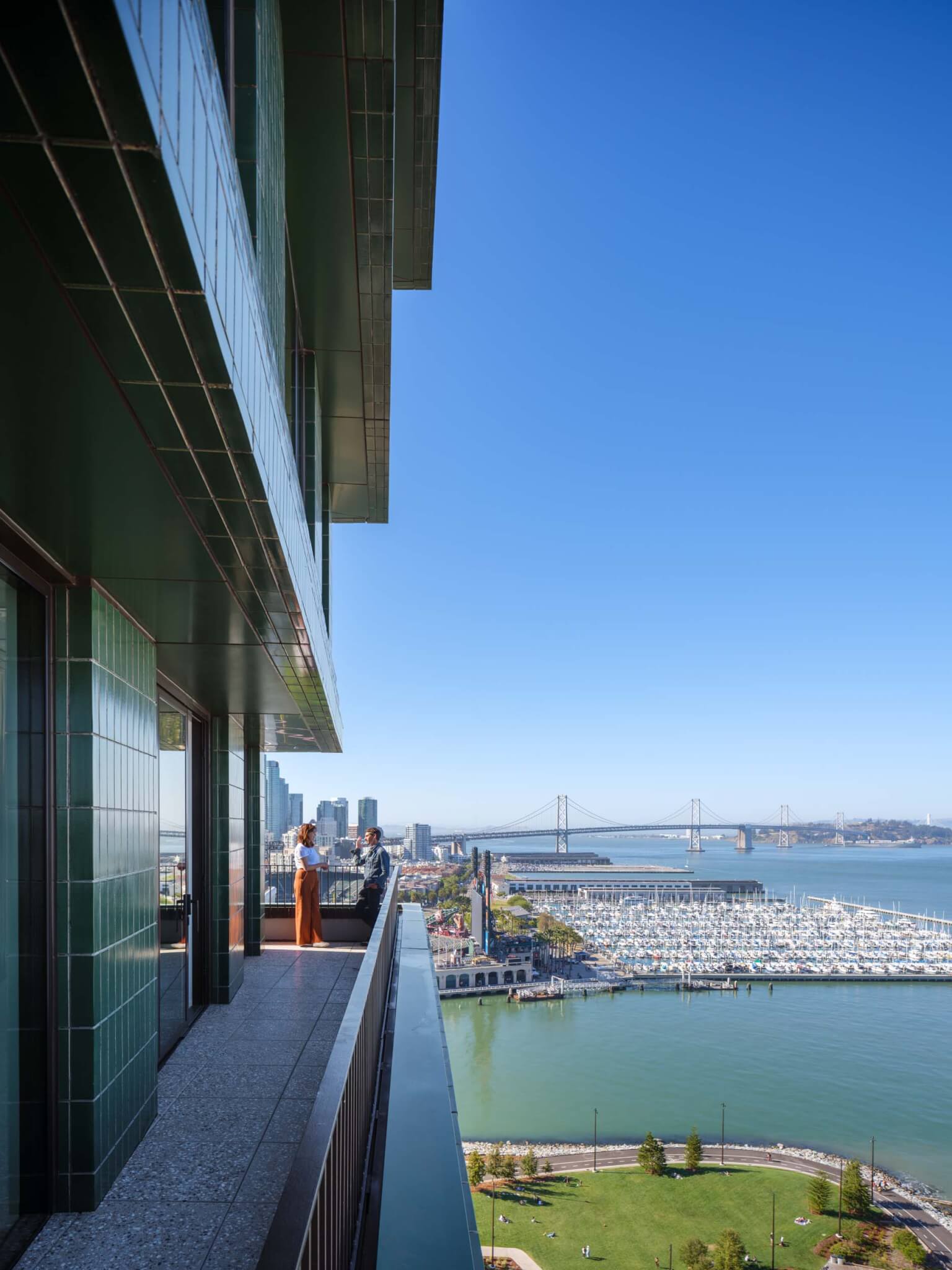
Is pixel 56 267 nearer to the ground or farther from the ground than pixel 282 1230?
farther from the ground

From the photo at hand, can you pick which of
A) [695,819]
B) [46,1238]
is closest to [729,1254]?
[46,1238]

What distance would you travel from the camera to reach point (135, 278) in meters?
1.62

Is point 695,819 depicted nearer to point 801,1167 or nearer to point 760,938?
point 760,938

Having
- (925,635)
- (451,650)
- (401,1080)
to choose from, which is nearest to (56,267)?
(401,1080)

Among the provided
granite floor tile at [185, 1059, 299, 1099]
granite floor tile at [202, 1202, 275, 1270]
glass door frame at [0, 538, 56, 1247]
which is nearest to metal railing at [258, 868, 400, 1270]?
granite floor tile at [202, 1202, 275, 1270]

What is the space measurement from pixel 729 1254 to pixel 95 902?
42.1 m

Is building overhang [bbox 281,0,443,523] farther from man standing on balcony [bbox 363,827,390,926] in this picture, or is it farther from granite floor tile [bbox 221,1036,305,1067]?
granite floor tile [bbox 221,1036,305,1067]

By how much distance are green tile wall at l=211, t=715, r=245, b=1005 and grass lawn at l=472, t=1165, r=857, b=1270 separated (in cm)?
3750

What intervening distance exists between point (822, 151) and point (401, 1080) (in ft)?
286

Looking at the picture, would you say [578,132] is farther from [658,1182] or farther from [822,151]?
[658,1182]

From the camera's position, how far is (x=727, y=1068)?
63688mm

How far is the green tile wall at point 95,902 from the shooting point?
393 centimetres

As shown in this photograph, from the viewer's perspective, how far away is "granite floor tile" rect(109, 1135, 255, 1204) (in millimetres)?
4145

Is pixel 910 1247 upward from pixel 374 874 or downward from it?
downward
